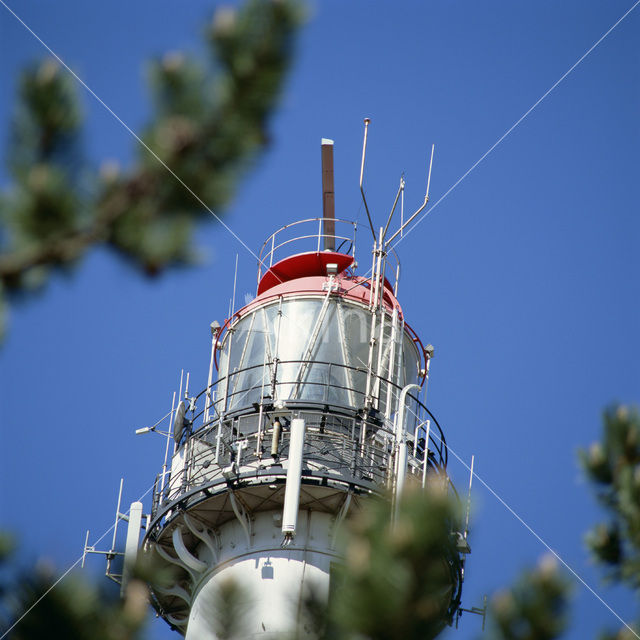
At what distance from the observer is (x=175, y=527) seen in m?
21.5

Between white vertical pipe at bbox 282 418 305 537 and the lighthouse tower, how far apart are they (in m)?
0.02

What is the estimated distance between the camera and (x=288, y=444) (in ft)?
69.7

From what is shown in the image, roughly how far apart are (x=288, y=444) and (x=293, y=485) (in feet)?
5.75

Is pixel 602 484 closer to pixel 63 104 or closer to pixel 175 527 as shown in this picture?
pixel 63 104

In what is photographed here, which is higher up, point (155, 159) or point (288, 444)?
point (288, 444)

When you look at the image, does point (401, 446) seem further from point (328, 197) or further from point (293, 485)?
point (328, 197)

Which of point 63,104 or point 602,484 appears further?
point 602,484

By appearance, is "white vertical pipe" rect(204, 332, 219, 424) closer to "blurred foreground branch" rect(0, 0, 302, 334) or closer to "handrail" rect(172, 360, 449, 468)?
"handrail" rect(172, 360, 449, 468)

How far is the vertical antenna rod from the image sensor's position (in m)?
26.4

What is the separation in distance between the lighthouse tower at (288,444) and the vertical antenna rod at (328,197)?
1.69 m

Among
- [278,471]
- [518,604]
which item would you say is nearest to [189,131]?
[518,604]

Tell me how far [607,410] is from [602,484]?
0.74 meters

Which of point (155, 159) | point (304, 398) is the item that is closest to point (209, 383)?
point (304, 398)

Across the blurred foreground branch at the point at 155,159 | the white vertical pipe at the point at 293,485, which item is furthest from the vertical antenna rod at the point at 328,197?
the blurred foreground branch at the point at 155,159
